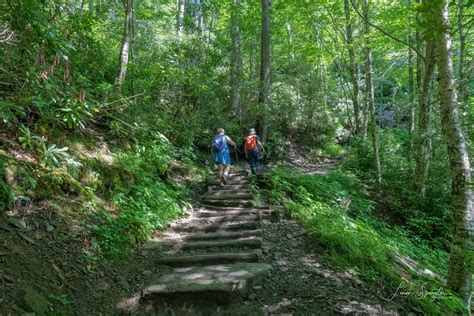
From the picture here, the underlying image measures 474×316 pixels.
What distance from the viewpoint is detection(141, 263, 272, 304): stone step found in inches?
150

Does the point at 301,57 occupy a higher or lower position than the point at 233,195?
higher

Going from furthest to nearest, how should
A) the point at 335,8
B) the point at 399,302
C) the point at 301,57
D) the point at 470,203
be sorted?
the point at 301,57, the point at 335,8, the point at 470,203, the point at 399,302

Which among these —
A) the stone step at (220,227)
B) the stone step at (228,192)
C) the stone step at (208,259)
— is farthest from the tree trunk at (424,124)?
the stone step at (208,259)

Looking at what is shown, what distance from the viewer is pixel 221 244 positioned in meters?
5.45

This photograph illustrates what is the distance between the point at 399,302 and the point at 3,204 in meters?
4.76

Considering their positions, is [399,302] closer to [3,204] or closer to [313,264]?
[313,264]

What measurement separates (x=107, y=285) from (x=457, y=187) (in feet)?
15.7

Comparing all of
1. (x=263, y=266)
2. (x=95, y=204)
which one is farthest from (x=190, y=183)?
(x=263, y=266)

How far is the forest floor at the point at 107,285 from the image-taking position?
3239mm

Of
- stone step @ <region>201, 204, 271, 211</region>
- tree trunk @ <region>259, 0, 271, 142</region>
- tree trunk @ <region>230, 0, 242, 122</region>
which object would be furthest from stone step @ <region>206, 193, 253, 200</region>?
tree trunk @ <region>230, 0, 242, 122</region>

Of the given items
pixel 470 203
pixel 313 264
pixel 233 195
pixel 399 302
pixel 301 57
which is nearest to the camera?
pixel 399 302

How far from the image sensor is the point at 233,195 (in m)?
7.84

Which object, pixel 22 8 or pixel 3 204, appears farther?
pixel 3 204
